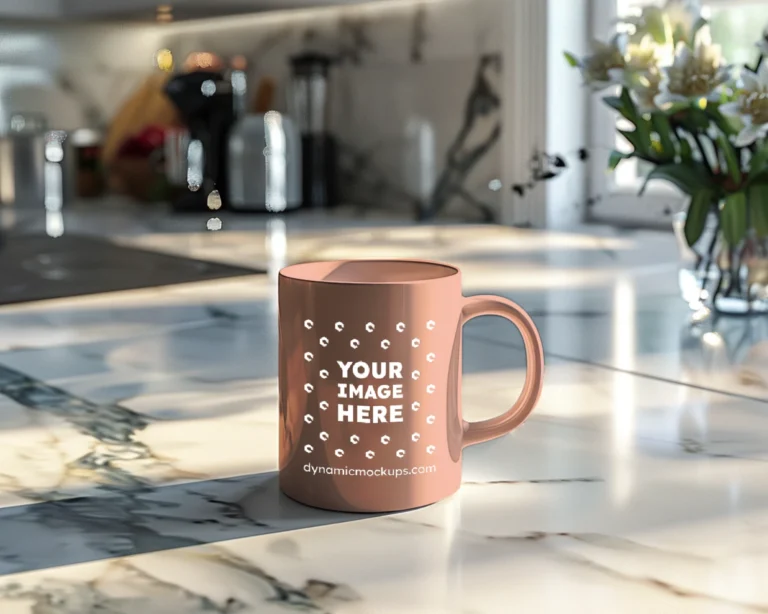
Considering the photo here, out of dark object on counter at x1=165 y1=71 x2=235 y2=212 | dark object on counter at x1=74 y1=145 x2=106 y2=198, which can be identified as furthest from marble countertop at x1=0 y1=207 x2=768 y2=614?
dark object on counter at x1=74 y1=145 x2=106 y2=198

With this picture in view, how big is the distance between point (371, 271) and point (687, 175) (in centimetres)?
52

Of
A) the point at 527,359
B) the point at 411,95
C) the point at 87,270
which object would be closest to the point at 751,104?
the point at 527,359

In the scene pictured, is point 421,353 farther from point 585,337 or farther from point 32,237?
point 32,237

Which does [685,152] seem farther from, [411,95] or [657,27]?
[411,95]

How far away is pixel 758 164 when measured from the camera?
3.18ft

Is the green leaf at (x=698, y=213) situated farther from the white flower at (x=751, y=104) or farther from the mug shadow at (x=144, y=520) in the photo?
the mug shadow at (x=144, y=520)

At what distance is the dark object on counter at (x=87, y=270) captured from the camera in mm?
1241

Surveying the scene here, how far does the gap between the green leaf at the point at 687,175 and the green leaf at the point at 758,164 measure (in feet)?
0.12

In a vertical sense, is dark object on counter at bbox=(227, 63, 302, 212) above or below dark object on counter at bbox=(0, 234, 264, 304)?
above

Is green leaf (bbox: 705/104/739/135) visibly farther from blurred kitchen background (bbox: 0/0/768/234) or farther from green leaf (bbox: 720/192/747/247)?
blurred kitchen background (bbox: 0/0/768/234)

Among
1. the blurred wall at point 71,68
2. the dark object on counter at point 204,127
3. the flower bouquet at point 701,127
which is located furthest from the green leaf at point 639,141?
the blurred wall at point 71,68

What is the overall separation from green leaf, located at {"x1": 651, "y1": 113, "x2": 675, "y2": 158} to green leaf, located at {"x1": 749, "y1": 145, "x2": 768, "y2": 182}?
0.07 meters

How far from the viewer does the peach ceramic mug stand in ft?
1.64

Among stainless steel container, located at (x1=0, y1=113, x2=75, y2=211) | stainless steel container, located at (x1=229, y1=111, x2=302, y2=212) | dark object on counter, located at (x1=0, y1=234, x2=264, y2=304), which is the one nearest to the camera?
dark object on counter, located at (x1=0, y1=234, x2=264, y2=304)
